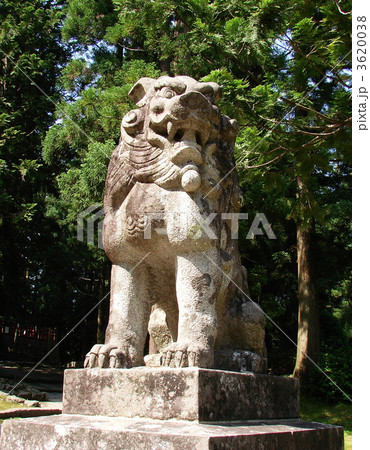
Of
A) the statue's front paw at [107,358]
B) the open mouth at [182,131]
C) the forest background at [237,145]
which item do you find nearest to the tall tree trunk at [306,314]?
the forest background at [237,145]

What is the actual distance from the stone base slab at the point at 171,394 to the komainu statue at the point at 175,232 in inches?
5.7

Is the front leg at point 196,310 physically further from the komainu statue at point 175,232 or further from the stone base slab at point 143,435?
the stone base slab at point 143,435

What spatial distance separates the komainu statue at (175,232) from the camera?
296cm

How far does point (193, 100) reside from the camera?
3096 mm

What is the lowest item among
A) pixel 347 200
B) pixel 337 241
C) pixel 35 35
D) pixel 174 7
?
pixel 337 241

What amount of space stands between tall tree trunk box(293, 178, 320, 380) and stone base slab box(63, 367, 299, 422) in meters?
8.26

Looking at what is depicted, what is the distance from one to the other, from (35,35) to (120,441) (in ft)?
48.1

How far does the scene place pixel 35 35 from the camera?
1460 centimetres

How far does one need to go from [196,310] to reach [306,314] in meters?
8.79

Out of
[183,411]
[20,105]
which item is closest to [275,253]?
[20,105]

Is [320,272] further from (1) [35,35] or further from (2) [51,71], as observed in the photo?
(1) [35,35]

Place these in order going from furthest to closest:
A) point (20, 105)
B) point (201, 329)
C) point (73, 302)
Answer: point (73, 302), point (20, 105), point (201, 329)

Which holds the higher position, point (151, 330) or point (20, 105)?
point (20, 105)

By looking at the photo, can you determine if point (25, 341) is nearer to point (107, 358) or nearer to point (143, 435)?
point (107, 358)
